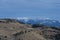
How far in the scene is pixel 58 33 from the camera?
43094mm

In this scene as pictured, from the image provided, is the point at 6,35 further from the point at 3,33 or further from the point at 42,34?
the point at 42,34

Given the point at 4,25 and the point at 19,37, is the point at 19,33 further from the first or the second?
the point at 4,25

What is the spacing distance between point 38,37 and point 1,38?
5.05 metres

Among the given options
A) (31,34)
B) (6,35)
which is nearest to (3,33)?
(6,35)

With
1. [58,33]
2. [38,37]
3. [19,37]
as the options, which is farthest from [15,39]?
[58,33]

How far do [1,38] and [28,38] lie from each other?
3.67 meters

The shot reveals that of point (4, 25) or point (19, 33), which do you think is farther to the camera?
point (4, 25)

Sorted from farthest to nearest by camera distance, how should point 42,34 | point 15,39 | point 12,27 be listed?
point 12,27
point 42,34
point 15,39

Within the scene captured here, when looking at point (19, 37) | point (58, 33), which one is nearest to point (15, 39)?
point (19, 37)

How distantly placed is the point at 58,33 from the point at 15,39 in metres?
6.74

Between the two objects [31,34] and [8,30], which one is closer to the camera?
[31,34]

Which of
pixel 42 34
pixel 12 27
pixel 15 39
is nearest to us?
pixel 15 39

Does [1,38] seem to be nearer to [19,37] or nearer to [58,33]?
[19,37]

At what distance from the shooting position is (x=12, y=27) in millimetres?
47906
